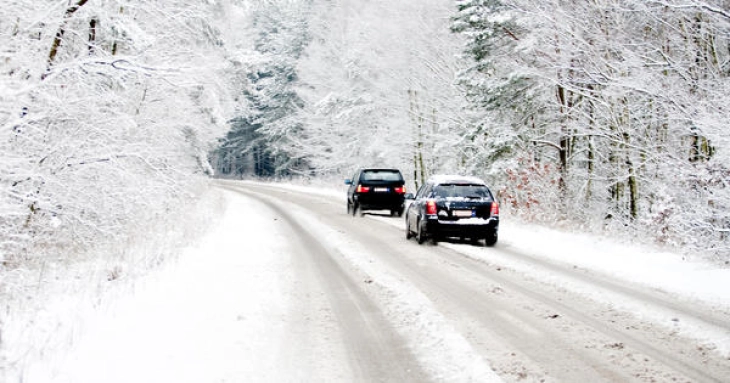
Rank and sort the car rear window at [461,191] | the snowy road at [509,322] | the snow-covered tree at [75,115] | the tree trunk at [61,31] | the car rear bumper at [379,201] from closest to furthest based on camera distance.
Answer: the snowy road at [509,322] → the snow-covered tree at [75,115] → the tree trunk at [61,31] → the car rear window at [461,191] → the car rear bumper at [379,201]

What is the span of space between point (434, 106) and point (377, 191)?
34.7 ft

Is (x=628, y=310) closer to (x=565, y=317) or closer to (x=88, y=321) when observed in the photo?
(x=565, y=317)

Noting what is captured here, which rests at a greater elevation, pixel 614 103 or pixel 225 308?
pixel 614 103

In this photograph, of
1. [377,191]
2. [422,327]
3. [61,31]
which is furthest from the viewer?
[377,191]

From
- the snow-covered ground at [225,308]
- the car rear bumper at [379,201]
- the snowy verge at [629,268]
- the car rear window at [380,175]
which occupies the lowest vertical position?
the snowy verge at [629,268]

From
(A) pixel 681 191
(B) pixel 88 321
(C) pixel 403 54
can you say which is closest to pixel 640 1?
(A) pixel 681 191

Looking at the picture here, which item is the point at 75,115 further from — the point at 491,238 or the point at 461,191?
the point at 491,238

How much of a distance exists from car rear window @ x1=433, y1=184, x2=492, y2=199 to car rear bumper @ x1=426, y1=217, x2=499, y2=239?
642mm

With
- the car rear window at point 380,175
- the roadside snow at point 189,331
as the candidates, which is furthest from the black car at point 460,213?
the car rear window at point 380,175

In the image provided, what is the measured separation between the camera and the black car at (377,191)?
22.4 meters

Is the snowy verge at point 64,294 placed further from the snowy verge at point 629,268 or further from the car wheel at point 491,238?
the car wheel at point 491,238

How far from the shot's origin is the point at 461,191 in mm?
13961

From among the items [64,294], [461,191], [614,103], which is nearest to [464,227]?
[461,191]

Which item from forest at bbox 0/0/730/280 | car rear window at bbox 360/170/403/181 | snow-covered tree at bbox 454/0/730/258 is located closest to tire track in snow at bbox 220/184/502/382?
forest at bbox 0/0/730/280
